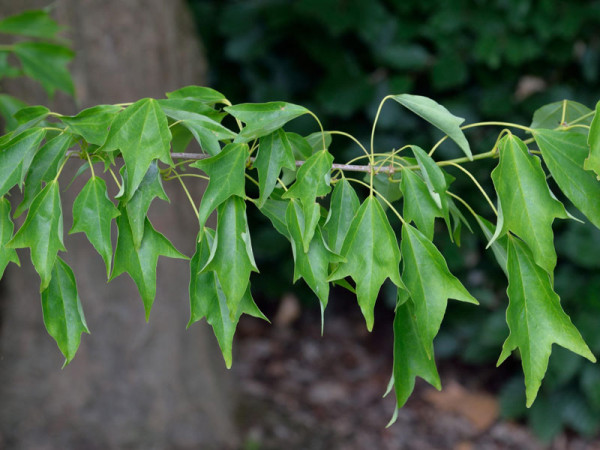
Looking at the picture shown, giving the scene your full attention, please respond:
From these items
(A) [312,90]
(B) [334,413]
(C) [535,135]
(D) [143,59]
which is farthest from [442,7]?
(C) [535,135]

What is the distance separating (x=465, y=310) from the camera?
2.69 m

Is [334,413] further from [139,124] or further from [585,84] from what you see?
[139,124]

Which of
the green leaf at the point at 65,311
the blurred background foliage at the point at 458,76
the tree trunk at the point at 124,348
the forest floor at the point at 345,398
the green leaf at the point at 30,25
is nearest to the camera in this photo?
the green leaf at the point at 65,311

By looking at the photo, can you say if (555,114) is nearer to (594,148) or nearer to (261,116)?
(594,148)

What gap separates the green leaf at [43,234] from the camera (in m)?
0.74

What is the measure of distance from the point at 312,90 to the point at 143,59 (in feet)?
2.74

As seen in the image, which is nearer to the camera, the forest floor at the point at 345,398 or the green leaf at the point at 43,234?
the green leaf at the point at 43,234

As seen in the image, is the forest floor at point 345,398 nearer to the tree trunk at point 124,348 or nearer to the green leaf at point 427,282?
the tree trunk at point 124,348

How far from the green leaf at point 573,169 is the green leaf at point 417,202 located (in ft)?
0.43

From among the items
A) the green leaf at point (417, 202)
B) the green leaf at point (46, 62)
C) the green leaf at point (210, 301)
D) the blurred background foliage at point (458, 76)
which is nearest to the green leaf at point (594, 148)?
the green leaf at point (417, 202)

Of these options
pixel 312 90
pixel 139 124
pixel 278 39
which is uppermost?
pixel 139 124

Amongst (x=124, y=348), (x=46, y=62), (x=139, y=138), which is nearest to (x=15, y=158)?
(x=139, y=138)

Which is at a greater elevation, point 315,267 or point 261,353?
point 315,267

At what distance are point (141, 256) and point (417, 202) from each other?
1.04ft
